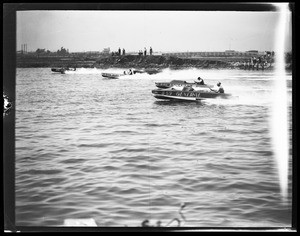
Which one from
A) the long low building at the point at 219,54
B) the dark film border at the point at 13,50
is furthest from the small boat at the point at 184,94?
the dark film border at the point at 13,50

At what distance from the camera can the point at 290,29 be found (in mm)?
2549

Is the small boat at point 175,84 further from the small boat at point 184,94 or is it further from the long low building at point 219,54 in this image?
the long low building at point 219,54

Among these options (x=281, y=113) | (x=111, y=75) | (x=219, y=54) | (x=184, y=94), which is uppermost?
(x=219, y=54)

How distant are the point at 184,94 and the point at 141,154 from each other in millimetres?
516

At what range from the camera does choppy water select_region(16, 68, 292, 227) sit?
2.49 meters

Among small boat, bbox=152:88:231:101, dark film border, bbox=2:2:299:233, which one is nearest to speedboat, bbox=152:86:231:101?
small boat, bbox=152:88:231:101

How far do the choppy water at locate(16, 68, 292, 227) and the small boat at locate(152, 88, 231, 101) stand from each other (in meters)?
0.04

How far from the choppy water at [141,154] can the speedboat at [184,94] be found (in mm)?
43

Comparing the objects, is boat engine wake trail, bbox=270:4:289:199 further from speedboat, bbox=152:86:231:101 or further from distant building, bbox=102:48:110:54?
distant building, bbox=102:48:110:54

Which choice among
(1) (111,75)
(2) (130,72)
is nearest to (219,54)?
(2) (130,72)

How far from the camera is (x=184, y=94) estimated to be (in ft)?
8.76

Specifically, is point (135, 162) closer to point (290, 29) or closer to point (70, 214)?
point (70, 214)

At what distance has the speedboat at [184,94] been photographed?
2648 millimetres

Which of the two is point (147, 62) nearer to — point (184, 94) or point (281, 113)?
point (184, 94)
